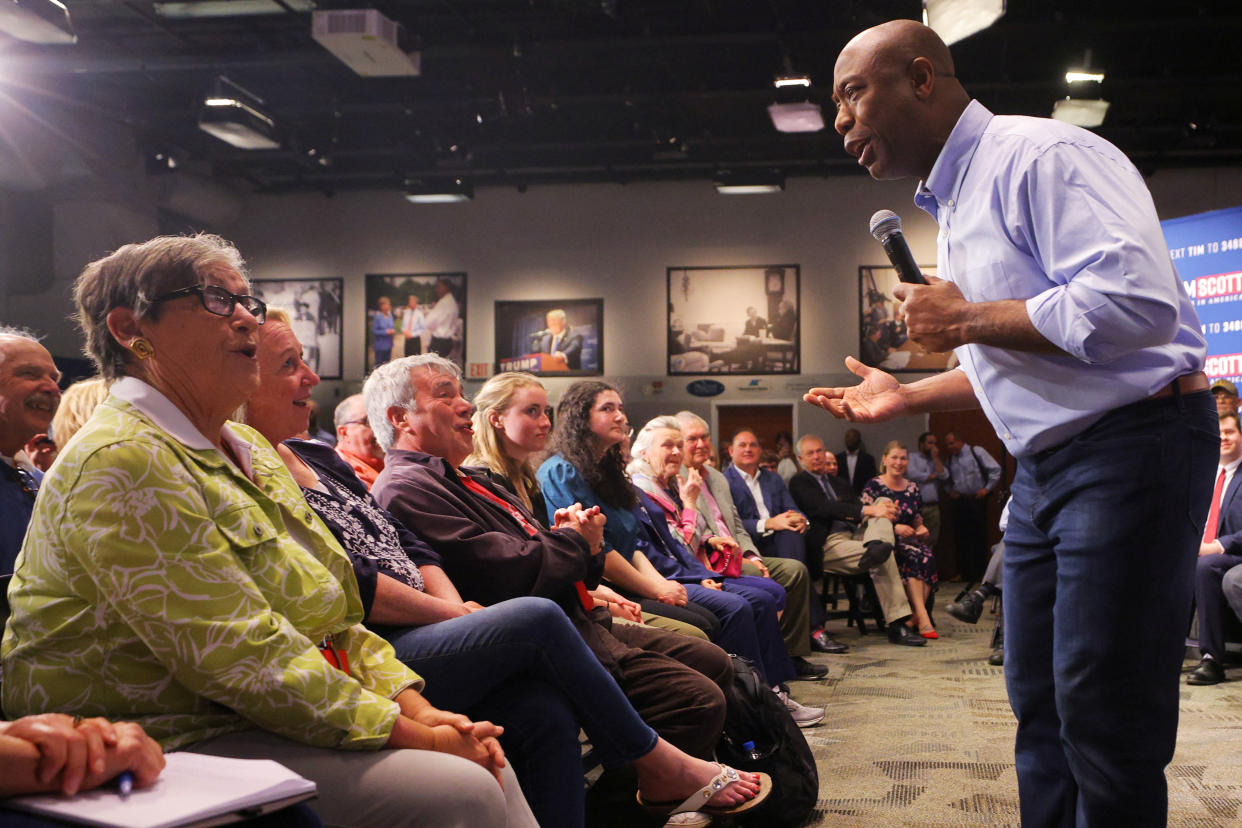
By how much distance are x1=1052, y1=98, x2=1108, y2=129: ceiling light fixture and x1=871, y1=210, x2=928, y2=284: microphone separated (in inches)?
322

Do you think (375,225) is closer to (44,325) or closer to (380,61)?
(44,325)

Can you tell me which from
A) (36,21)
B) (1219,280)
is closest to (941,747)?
(1219,280)

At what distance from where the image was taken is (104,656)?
133cm

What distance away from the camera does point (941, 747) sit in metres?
3.70

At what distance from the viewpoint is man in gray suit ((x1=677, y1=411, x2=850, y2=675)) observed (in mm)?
5430

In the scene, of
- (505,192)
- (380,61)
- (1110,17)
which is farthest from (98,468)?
(505,192)

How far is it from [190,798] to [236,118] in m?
9.39

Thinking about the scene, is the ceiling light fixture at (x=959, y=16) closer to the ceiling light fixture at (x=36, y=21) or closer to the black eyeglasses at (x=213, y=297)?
the ceiling light fixture at (x=36, y=21)

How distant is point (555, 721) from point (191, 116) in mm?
10195

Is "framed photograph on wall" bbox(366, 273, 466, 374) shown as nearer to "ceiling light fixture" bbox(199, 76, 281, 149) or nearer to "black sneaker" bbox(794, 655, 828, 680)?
"ceiling light fixture" bbox(199, 76, 281, 149)

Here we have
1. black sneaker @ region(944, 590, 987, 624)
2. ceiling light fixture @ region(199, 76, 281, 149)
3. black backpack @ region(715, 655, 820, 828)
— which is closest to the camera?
black backpack @ region(715, 655, 820, 828)

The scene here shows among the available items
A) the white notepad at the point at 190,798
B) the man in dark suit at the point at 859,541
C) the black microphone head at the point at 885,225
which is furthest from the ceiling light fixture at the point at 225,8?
the white notepad at the point at 190,798

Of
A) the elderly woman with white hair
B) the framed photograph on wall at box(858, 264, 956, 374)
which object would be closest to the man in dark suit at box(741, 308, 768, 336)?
the framed photograph on wall at box(858, 264, 956, 374)

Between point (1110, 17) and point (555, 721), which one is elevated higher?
point (1110, 17)
